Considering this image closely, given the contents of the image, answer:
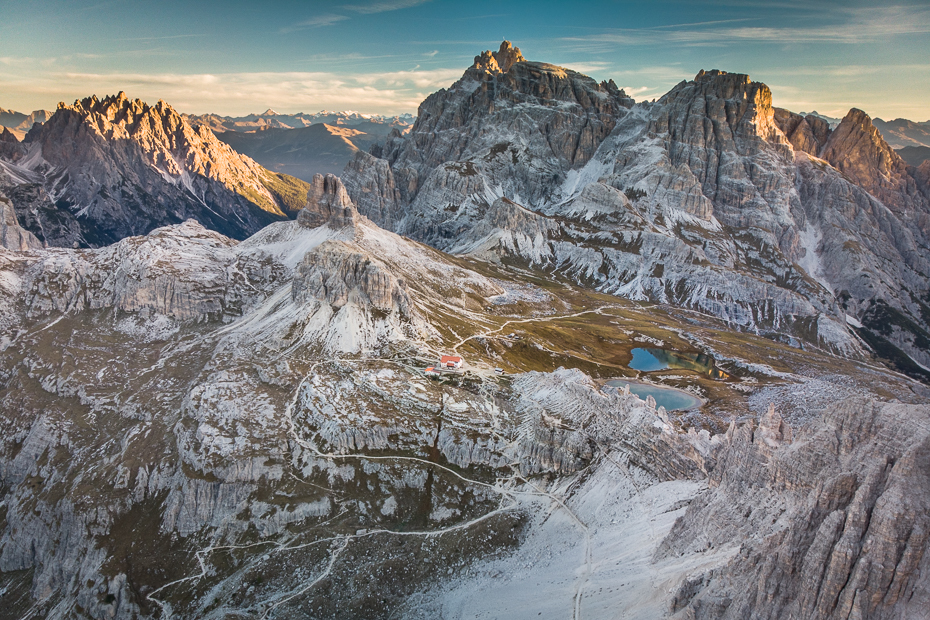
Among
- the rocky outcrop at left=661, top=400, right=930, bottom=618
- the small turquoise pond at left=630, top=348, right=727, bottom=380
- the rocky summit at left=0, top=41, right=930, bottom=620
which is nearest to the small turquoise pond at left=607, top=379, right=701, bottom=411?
the rocky summit at left=0, top=41, right=930, bottom=620

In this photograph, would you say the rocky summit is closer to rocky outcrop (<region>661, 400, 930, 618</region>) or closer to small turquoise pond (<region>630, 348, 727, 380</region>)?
rocky outcrop (<region>661, 400, 930, 618</region>)

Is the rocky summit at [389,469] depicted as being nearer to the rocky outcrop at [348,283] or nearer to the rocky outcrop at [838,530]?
the rocky outcrop at [838,530]

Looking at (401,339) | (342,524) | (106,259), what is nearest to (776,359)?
(401,339)

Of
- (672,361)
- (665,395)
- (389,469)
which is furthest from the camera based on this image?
(672,361)

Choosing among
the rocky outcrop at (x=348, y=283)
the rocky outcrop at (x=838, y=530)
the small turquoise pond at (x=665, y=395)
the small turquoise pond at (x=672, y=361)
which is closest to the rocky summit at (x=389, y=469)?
the rocky outcrop at (x=838, y=530)

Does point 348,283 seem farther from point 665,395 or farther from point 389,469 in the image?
point 665,395

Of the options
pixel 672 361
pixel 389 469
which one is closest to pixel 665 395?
pixel 672 361

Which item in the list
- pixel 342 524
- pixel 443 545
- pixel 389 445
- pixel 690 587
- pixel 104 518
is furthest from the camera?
pixel 389 445

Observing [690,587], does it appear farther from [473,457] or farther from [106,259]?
[106,259]
